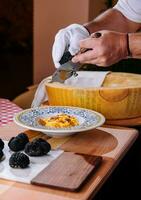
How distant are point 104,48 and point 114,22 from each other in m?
0.42

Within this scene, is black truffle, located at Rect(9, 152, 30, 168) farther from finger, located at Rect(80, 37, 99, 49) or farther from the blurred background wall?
the blurred background wall

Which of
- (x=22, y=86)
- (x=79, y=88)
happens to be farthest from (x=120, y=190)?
(x=22, y=86)

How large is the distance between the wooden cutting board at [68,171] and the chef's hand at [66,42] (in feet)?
1.41

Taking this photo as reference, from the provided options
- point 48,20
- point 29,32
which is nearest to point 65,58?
point 48,20

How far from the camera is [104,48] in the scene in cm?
108

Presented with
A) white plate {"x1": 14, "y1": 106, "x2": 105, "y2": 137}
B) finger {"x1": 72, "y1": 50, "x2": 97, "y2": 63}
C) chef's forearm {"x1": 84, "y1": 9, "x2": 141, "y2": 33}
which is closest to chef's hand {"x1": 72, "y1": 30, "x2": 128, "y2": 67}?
finger {"x1": 72, "y1": 50, "x2": 97, "y2": 63}

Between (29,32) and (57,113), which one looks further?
(29,32)

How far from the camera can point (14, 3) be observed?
4.89 m

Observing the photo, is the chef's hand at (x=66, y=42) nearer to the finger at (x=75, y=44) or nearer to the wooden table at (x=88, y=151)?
the finger at (x=75, y=44)

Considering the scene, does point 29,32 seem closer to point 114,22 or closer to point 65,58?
point 114,22

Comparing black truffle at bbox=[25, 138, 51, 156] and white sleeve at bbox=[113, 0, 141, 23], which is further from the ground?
white sleeve at bbox=[113, 0, 141, 23]

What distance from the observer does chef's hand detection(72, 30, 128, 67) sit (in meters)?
1.07

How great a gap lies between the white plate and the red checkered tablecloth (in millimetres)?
197

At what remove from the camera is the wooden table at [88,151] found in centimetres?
70
